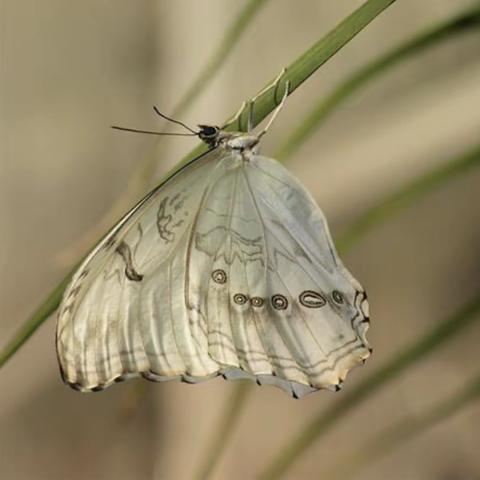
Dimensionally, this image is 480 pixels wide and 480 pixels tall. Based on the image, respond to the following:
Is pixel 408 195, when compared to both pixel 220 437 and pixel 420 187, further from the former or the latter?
pixel 220 437

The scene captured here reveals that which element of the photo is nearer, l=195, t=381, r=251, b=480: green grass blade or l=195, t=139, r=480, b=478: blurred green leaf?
l=195, t=139, r=480, b=478: blurred green leaf

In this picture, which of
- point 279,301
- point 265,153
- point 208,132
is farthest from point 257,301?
point 265,153

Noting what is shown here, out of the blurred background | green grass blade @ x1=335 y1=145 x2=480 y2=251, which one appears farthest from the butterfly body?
the blurred background

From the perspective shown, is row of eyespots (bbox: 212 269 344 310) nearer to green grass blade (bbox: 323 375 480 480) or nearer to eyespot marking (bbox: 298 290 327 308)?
eyespot marking (bbox: 298 290 327 308)

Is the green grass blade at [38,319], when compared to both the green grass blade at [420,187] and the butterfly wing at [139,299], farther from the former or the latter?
the green grass blade at [420,187]

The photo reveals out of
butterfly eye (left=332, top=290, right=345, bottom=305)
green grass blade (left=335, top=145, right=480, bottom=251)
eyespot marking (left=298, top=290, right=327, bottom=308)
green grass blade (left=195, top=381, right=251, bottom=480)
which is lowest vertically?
green grass blade (left=195, top=381, right=251, bottom=480)

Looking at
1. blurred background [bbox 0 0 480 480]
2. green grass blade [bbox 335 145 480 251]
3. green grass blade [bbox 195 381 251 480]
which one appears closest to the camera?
green grass blade [bbox 335 145 480 251]

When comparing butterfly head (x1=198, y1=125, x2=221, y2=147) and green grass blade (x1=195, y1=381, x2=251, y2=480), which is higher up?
butterfly head (x1=198, y1=125, x2=221, y2=147)

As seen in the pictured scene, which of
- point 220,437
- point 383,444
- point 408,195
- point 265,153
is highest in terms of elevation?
point 408,195

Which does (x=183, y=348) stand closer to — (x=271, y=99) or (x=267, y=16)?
(x=271, y=99)
